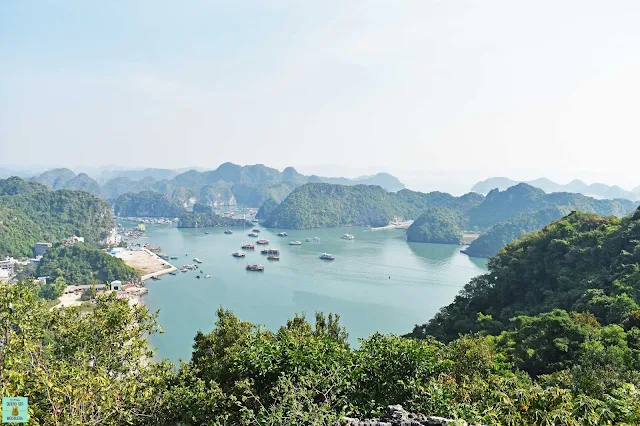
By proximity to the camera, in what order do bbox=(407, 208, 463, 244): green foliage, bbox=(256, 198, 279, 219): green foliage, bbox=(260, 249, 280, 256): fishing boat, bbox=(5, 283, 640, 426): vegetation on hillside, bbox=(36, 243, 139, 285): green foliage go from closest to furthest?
bbox=(5, 283, 640, 426): vegetation on hillside → bbox=(36, 243, 139, 285): green foliage → bbox=(260, 249, 280, 256): fishing boat → bbox=(407, 208, 463, 244): green foliage → bbox=(256, 198, 279, 219): green foliage

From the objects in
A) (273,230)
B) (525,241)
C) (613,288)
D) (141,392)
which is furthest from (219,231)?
(141,392)

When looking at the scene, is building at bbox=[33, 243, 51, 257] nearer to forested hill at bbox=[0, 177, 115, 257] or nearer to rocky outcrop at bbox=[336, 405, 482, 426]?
forested hill at bbox=[0, 177, 115, 257]

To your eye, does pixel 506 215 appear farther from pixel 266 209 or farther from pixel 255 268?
pixel 255 268

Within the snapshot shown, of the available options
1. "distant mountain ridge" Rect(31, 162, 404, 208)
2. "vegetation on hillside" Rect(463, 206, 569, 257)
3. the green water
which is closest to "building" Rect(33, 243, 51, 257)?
the green water

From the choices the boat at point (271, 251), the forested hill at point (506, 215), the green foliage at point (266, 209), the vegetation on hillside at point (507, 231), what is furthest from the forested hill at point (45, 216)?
the vegetation on hillside at point (507, 231)

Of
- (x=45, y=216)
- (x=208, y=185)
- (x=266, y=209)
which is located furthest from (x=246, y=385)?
(x=208, y=185)

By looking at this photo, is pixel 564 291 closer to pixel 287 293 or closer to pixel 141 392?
pixel 141 392
